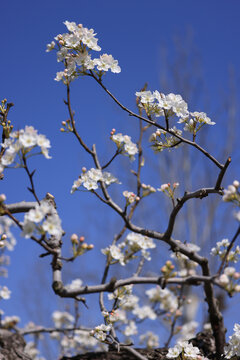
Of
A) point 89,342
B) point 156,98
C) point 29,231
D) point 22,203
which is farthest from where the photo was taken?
point 89,342

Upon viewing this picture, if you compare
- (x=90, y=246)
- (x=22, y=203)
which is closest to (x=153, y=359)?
(x=90, y=246)

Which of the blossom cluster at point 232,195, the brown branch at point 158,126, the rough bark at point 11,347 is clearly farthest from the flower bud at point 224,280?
the rough bark at point 11,347

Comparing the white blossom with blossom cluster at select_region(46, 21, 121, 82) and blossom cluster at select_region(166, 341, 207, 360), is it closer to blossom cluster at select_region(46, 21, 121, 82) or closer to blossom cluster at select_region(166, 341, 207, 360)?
blossom cluster at select_region(166, 341, 207, 360)

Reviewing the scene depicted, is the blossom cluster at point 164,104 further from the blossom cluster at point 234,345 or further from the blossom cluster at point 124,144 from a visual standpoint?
the blossom cluster at point 234,345

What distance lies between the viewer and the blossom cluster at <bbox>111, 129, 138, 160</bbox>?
2363 millimetres

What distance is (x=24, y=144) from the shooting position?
1.48m

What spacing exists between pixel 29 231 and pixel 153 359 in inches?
57.9

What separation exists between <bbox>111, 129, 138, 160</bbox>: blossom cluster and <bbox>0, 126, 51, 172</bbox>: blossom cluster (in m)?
0.88

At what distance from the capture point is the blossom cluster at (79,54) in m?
2.12

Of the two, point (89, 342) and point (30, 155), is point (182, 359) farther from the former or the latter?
point (89, 342)

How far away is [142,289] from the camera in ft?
24.3

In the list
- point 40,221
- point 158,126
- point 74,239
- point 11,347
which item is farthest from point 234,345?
point 11,347

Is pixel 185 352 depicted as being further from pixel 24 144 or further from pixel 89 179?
pixel 24 144

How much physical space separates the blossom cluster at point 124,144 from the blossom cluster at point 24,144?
0.88 metres
